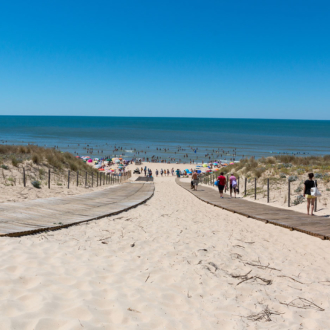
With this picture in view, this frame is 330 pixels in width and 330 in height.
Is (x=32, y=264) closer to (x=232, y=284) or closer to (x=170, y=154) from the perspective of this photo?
(x=232, y=284)

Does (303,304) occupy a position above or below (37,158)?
below

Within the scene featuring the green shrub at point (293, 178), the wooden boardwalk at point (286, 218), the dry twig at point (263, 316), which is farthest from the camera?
the green shrub at point (293, 178)

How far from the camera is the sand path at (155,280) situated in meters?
3.11

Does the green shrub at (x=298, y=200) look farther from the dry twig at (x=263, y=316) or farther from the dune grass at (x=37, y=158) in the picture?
the dune grass at (x=37, y=158)

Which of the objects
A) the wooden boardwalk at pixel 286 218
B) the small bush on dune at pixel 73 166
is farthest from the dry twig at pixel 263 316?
the small bush on dune at pixel 73 166

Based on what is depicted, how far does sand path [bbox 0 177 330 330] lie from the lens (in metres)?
3.11

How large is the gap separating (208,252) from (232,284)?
4.29ft

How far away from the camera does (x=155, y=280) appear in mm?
4234

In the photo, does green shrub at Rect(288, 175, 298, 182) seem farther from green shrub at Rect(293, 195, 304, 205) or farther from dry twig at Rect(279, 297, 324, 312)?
dry twig at Rect(279, 297, 324, 312)

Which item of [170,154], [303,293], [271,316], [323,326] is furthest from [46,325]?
[170,154]

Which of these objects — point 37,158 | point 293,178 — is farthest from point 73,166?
point 293,178

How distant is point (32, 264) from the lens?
412 cm

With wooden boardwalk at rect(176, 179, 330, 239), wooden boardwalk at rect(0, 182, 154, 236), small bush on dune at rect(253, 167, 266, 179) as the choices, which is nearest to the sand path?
wooden boardwalk at rect(0, 182, 154, 236)

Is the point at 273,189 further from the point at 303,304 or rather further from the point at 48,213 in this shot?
the point at 303,304
